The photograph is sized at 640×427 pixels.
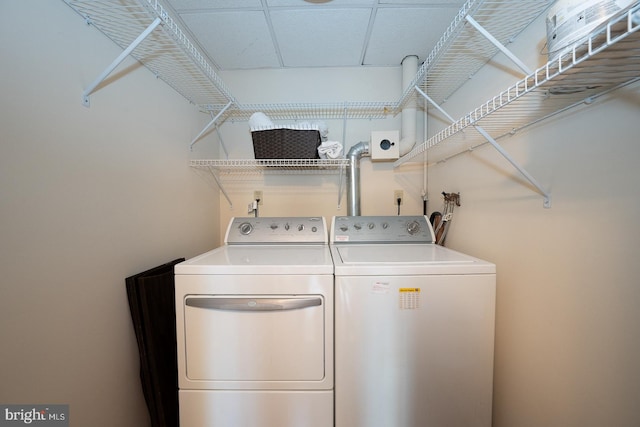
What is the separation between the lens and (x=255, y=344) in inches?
35.5

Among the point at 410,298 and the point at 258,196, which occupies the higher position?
the point at 258,196

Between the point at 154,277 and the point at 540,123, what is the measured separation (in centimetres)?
186

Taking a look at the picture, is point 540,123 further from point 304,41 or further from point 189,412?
point 189,412

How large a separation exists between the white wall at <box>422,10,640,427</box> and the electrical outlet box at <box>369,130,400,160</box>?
612 mm

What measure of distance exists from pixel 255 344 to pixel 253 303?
0.59 feet

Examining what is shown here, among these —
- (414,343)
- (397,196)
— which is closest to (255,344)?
(414,343)

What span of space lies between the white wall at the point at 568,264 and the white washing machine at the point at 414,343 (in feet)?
0.63

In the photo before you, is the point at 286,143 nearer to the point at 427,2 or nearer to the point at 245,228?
the point at 245,228

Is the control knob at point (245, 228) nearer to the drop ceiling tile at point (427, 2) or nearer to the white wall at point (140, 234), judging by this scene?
the white wall at point (140, 234)

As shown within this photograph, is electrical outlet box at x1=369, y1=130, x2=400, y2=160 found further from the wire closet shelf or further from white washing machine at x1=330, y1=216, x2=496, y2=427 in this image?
white washing machine at x1=330, y1=216, x2=496, y2=427

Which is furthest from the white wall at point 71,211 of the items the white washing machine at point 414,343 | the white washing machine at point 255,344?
the white washing machine at point 414,343

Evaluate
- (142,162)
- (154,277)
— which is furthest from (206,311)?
(142,162)

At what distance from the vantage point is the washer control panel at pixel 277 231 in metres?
1.51

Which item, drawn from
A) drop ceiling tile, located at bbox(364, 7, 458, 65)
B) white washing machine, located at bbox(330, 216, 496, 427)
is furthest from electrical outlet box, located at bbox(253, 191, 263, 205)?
drop ceiling tile, located at bbox(364, 7, 458, 65)
